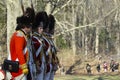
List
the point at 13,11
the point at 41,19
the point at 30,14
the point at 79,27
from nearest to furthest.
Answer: the point at 30,14 → the point at 41,19 → the point at 13,11 → the point at 79,27

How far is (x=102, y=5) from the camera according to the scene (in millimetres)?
66125

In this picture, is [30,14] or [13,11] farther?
[13,11]

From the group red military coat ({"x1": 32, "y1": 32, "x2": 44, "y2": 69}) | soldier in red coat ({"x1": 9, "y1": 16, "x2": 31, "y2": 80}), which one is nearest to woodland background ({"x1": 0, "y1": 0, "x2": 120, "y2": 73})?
red military coat ({"x1": 32, "y1": 32, "x2": 44, "y2": 69})

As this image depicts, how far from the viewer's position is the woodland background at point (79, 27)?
1806 cm

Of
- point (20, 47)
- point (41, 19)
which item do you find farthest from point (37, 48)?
point (20, 47)

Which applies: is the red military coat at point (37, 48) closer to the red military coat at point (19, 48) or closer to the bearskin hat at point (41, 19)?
the bearskin hat at point (41, 19)

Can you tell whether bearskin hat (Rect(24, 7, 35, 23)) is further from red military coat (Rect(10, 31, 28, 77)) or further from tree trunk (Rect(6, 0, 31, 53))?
tree trunk (Rect(6, 0, 31, 53))

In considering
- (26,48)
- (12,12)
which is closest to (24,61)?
(26,48)

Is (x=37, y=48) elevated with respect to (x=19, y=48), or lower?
elevated

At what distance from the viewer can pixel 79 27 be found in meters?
19.8

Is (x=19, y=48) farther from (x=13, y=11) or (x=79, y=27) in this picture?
(x=79, y=27)

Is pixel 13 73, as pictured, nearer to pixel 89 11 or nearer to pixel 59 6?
→ pixel 59 6

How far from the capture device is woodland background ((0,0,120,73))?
711 inches

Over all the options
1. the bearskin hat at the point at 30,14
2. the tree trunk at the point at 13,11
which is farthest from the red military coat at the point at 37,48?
the tree trunk at the point at 13,11
